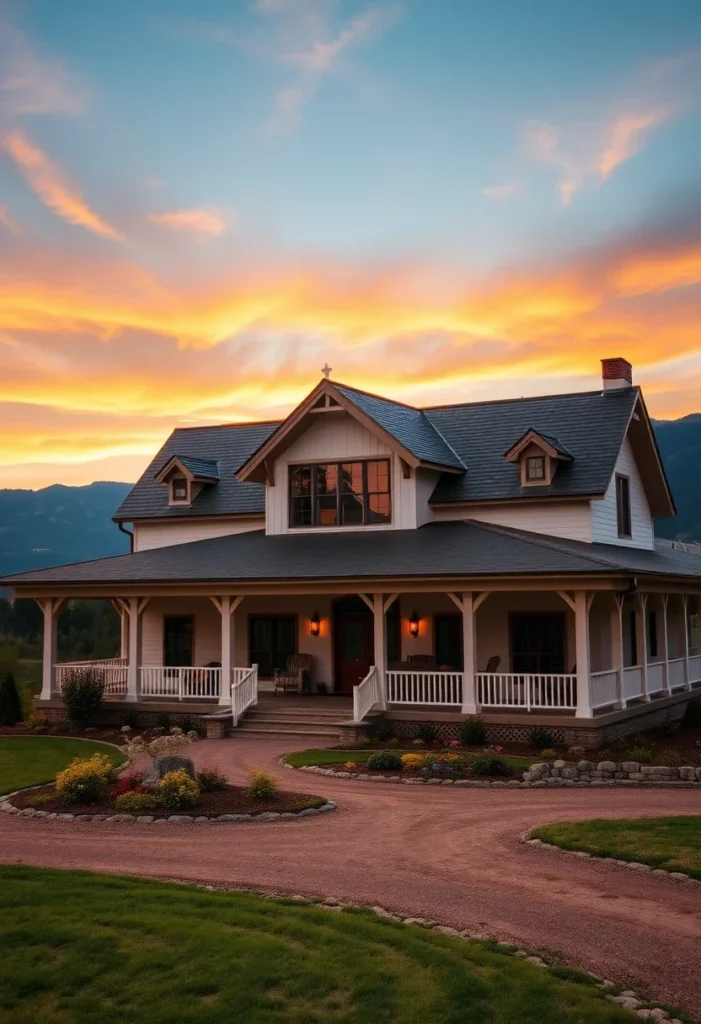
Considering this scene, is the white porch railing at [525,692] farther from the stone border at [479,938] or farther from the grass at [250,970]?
the grass at [250,970]

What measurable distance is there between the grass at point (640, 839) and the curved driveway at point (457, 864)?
1.29ft

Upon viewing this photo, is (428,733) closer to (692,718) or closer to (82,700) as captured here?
(692,718)

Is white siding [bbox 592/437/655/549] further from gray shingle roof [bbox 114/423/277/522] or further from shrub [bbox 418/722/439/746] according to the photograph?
gray shingle roof [bbox 114/423/277/522]

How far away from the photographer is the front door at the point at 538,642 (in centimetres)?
2558

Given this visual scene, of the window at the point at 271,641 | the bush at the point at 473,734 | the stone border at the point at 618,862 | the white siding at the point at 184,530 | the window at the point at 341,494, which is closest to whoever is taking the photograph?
the stone border at the point at 618,862

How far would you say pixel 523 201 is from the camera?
23.1 meters

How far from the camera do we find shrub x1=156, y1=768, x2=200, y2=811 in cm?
1496

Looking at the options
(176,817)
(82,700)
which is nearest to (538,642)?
(82,700)

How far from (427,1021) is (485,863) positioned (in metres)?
4.82

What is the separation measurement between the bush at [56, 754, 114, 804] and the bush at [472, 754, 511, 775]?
6522 mm

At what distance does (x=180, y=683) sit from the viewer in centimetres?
2577

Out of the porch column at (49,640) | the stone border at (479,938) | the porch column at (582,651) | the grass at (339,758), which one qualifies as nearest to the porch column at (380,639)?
the grass at (339,758)

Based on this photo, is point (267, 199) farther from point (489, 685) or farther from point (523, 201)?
point (489, 685)

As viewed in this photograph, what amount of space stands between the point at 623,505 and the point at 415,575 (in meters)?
9.77
